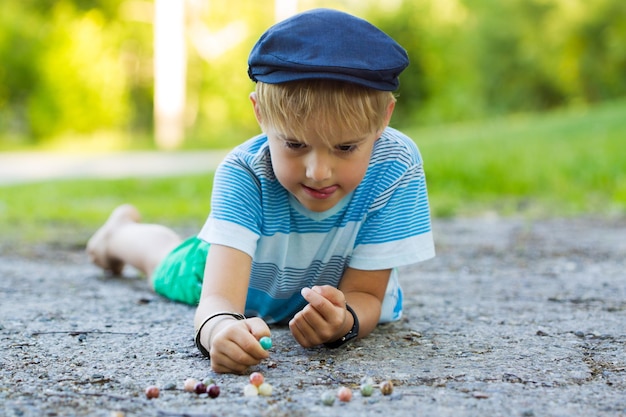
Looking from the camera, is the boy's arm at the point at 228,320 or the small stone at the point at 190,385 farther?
the boy's arm at the point at 228,320

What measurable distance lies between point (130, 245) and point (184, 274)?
0.58 m

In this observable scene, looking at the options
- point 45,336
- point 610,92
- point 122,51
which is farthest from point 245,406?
point 122,51

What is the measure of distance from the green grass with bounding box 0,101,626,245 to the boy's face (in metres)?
2.61

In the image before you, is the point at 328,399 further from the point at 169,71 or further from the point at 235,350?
the point at 169,71

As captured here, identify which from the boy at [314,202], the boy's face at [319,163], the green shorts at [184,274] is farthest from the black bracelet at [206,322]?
the green shorts at [184,274]

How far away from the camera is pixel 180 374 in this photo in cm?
185

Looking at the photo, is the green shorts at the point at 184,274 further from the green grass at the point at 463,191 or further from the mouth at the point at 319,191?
the green grass at the point at 463,191

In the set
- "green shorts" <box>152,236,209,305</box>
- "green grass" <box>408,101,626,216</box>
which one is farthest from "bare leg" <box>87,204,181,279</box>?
→ "green grass" <box>408,101,626,216</box>

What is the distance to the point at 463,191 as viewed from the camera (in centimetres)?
665

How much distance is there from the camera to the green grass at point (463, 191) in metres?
5.29

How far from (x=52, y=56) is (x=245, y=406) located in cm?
1589

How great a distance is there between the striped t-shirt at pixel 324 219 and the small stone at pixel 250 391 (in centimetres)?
52

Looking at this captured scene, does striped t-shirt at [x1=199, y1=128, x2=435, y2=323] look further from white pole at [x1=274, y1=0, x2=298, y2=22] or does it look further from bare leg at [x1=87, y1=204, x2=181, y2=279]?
white pole at [x1=274, y1=0, x2=298, y2=22]

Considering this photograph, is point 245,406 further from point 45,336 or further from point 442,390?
point 45,336
